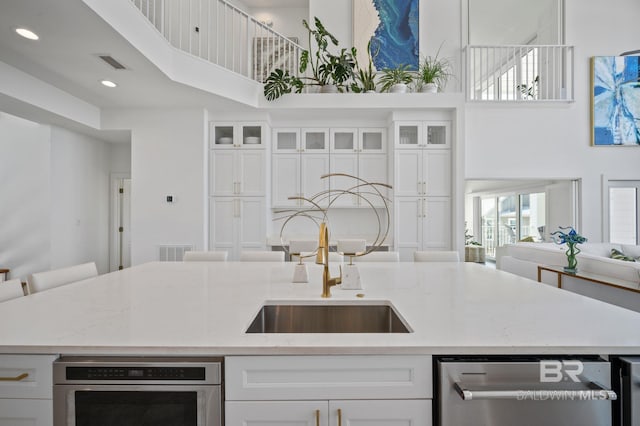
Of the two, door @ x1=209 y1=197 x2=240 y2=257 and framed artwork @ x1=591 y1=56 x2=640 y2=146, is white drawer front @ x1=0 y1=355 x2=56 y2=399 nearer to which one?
door @ x1=209 y1=197 x2=240 y2=257

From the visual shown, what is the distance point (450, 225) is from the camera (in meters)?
4.43

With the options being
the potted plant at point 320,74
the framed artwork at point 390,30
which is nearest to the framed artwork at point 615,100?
the framed artwork at point 390,30

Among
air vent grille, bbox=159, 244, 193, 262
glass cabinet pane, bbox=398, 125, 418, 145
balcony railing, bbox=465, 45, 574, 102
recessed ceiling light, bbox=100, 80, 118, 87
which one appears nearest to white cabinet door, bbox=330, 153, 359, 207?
glass cabinet pane, bbox=398, 125, 418, 145

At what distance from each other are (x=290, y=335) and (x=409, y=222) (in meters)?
3.75

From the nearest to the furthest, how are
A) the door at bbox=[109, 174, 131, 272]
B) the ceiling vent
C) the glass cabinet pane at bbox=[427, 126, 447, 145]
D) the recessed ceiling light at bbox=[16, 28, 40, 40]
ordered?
the recessed ceiling light at bbox=[16, 28, 40, 40], the ceiling vent, the glass cabinet pane at bbox=[427, 126, 447, 145], the door at bbox=[109, 174, 131, 272]

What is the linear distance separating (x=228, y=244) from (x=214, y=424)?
3.73m

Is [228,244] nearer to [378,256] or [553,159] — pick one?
[378,256]

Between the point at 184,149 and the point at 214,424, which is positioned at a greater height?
the point at 184,149

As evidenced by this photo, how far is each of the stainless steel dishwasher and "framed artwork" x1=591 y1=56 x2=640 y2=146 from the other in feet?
18.1

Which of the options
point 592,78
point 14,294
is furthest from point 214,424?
point 592,78

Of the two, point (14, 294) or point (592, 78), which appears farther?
point (592, 78)

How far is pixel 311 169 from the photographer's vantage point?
4.69m

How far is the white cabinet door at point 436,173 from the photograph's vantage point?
4.45 m

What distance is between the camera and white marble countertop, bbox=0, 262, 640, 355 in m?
0.89
